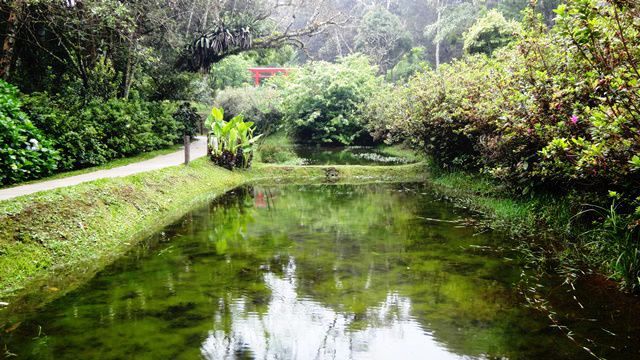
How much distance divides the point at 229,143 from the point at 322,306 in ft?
33.4

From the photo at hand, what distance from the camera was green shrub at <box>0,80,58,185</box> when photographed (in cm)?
794

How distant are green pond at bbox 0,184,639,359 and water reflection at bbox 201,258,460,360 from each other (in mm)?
16

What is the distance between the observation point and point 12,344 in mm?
3832

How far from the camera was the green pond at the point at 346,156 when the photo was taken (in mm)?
17484

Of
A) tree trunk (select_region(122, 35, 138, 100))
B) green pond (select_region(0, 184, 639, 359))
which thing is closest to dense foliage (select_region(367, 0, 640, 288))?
green pond (select_region(0, 184, 639, 359))

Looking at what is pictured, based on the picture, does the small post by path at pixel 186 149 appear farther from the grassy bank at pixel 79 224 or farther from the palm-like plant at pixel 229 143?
the palm-like plant at pixel 229 143

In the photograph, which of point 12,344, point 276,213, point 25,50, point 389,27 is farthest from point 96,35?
point 389,27

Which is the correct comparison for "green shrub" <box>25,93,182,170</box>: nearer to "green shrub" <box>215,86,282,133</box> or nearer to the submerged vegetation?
the submerged vegetation

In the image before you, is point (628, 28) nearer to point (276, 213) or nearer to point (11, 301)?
point (276, 213)

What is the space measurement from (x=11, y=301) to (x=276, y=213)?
17.0ft

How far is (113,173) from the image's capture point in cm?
1005

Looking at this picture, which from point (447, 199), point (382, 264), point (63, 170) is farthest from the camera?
point (447, 199)

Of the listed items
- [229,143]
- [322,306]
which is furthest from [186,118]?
[322,306]

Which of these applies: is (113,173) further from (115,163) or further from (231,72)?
(231,72)
